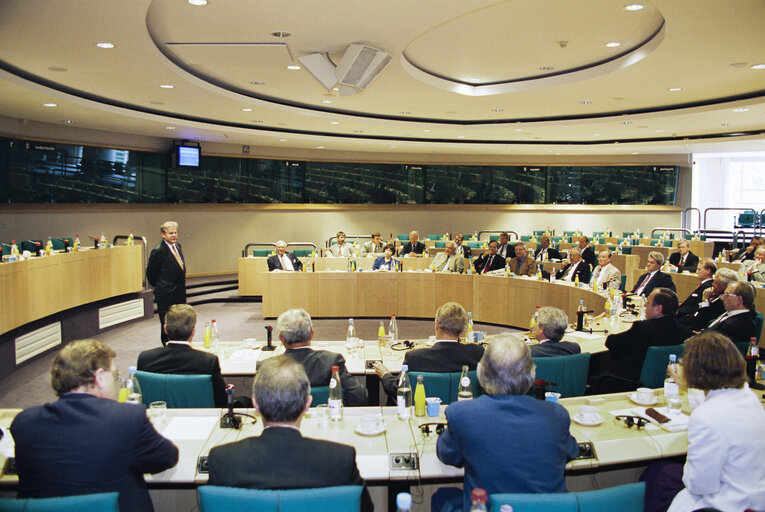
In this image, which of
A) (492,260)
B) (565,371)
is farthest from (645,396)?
(492,260)

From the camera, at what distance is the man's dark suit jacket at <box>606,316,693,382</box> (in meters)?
4.58

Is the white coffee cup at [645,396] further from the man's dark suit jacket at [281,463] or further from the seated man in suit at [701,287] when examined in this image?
the seated man in suit at [701,287]

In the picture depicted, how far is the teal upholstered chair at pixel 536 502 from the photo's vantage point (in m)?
1.99

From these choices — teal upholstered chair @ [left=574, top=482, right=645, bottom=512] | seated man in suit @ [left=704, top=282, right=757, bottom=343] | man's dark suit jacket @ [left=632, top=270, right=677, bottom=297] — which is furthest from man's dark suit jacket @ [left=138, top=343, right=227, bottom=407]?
man's dark suit jacket @ [left=632, top=270, right=677, bottom=297]

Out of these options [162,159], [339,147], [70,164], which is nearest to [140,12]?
[70,164]

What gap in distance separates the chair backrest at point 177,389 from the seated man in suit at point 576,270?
6.59 metres

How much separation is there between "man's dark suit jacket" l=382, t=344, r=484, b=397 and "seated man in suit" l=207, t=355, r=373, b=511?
1594 millimetres

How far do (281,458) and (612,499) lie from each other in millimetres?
1133

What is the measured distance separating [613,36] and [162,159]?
34.0ft

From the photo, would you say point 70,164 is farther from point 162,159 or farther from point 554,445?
point 554,445

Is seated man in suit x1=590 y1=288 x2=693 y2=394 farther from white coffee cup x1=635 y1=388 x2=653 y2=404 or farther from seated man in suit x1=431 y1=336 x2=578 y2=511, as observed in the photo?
seated man in suit x1=431 y1=336 x2=578 y2=511

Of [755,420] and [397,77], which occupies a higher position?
[397,77]

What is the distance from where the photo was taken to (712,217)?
71.9ft

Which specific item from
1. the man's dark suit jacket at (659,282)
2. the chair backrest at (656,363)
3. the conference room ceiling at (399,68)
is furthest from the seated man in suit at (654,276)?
the chair backrest at (656,363)
